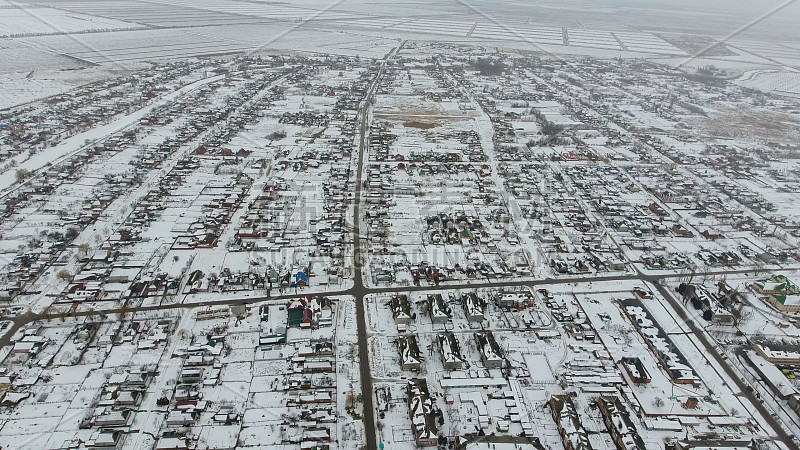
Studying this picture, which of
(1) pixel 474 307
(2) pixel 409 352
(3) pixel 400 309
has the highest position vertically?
(1) pixel 474 307

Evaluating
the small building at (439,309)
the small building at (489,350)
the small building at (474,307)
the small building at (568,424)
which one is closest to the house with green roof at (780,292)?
the small building at (568,424)

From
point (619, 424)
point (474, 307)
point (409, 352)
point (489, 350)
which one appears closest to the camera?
point (619, 424)

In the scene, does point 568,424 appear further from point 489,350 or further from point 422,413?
point 422,413

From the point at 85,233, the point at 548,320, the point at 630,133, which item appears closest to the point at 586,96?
the point at 630,133

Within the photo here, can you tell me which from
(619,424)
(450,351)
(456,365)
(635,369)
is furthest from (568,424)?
(450,351)

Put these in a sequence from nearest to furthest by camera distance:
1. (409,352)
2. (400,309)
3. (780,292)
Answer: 1. (409,352)
2. (400,309)
3. (780,292)

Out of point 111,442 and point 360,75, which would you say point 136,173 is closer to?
point 111,442

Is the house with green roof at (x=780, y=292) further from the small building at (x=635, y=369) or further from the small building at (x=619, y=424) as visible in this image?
the small building at (x=619, y=424)

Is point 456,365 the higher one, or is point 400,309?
point 400,309

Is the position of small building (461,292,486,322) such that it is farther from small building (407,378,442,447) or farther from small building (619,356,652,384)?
small building (619,356,652,384)
